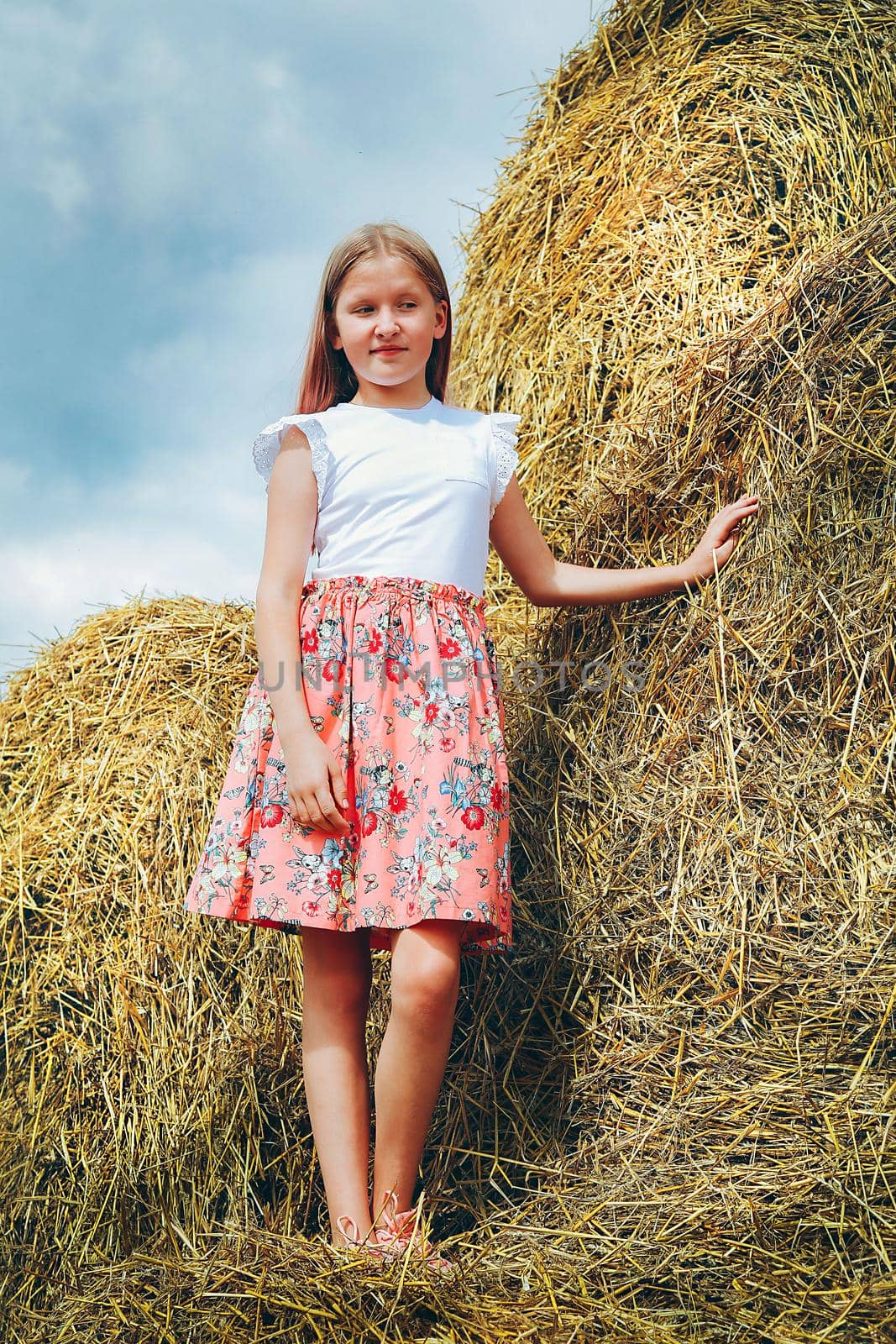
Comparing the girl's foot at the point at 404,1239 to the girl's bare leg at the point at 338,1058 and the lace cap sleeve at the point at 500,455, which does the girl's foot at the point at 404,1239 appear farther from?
the lace cap sleeve at the point at 500,455

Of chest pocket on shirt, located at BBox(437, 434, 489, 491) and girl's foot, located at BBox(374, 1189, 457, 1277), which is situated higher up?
chest pocket on shirt, located at BBox(437, 434, 489, 491)

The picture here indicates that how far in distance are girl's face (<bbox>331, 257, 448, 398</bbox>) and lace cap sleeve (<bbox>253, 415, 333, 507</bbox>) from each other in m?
0.11

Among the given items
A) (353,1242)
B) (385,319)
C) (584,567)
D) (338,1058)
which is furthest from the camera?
(584,567)

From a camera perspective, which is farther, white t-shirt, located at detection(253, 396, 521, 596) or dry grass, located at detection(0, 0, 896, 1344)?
white t-shirt, located at detection(253, 396, 521, 596)

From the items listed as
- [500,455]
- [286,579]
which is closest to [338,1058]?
[286,579]

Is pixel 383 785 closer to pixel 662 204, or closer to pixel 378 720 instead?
pixel 378 720

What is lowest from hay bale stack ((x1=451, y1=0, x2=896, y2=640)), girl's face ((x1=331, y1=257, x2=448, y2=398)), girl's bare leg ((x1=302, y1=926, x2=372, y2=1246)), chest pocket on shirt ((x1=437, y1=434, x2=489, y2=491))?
girl's bare leg ((x1=302, y1=926, x2=372, y2=1246))

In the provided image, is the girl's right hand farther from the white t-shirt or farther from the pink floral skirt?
the white t-shirt

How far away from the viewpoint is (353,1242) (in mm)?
1509

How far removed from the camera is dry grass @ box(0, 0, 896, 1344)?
143cm

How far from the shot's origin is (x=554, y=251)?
2516 mm

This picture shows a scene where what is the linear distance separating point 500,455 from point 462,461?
0.08m

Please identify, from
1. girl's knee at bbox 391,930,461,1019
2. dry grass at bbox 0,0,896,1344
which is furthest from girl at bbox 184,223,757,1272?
dry grass at bbox 0,0,896,1344

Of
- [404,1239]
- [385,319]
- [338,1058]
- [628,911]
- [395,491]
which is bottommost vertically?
[404,1239]
